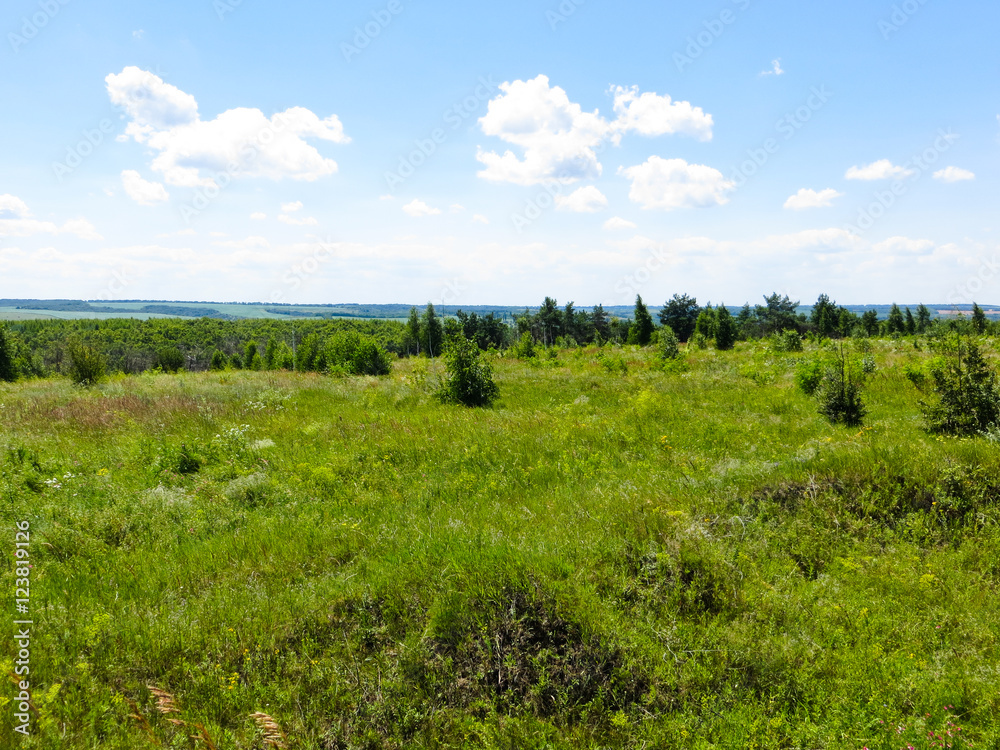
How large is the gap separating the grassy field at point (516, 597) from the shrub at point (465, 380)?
20.0ft

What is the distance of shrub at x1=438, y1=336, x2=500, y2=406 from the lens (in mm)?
14648

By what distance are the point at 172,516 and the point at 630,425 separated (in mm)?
8359

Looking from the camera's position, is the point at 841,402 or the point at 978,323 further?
the point at 978,323

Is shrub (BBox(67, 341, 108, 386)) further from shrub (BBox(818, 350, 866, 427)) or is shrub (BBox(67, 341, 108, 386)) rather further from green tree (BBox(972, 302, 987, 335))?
green tree (BBox(972, 302, 987, 335))

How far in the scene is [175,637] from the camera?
388cm

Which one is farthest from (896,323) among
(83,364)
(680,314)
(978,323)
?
(83,364)

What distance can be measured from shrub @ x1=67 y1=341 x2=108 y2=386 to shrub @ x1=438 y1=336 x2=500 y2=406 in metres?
15.2

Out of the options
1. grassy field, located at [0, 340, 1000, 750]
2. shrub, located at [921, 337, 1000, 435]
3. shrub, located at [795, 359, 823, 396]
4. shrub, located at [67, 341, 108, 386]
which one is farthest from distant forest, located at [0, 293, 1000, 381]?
grassy field, located at [0, 340, 1000, 750]

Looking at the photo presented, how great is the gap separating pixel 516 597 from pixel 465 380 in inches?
422

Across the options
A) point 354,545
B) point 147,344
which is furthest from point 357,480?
point 147,344

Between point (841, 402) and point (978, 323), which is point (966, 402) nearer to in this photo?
point (841, 402)

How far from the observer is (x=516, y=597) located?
424 centimetres

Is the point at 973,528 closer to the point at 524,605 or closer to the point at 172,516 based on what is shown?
the point at 524,605

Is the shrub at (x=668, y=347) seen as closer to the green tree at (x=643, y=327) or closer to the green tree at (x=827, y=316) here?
the green tree at (x=643, y=327)
